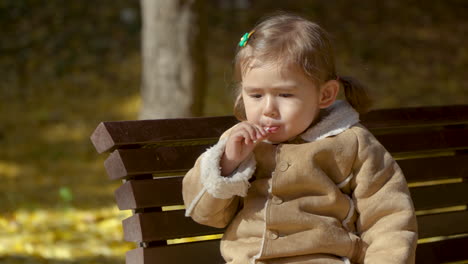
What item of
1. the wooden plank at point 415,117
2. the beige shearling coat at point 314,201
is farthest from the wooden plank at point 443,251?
the beige shearling coat at point 314,201

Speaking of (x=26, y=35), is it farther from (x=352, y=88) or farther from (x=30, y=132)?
(x=352, y=88)

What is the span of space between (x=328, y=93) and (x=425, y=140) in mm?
987

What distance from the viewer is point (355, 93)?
10.1 ft

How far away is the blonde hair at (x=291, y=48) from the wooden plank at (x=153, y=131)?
39 centimetres

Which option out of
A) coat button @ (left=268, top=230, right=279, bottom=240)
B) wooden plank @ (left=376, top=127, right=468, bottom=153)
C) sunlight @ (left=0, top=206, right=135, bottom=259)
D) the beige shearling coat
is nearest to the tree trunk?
sunlight @ (left=0, top=206, right=135, bottom=259)

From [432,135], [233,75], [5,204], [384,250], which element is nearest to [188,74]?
[5,204]

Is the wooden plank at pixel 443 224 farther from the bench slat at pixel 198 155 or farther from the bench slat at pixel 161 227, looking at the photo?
the bench slat at pixel 161 227

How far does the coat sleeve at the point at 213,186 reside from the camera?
274 centimetres

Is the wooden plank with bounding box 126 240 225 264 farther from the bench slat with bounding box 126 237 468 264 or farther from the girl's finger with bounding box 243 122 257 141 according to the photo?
the girl's finger with bounding box 243 122 257 141

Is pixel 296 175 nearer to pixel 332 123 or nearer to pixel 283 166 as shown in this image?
pixel 283 166

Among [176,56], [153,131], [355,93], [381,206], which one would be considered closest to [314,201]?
[381,206]

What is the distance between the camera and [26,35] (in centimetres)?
1123

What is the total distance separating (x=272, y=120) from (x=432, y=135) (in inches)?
49.3

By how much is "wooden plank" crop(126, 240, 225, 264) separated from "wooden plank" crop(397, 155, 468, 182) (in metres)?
0.99
